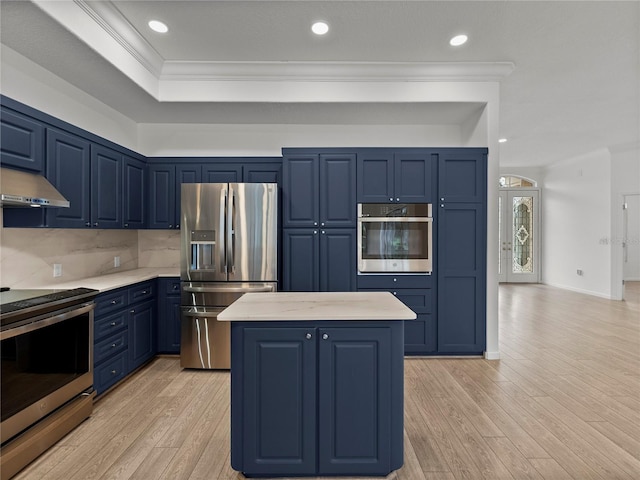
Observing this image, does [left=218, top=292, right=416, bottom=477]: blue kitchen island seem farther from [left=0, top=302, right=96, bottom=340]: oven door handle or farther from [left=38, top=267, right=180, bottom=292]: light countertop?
[left=38, top=267, right=180, bottom=292]: light countertop

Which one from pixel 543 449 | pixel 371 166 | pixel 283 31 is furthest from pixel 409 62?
pixel 543 449

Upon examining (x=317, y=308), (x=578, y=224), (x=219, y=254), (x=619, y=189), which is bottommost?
(x=317, y=308)

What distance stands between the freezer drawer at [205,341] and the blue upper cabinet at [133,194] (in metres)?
1.24

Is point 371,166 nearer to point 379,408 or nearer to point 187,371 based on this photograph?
point 379,408

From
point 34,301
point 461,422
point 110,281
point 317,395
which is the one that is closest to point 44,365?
point 34,301

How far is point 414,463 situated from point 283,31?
133 inches

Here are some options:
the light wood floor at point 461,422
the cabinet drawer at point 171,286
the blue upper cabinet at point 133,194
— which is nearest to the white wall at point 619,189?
the light wood floor at point 461,422

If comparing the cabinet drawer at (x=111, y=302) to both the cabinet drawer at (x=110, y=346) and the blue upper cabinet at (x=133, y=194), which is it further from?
the blue upper cabinet at (x=133, y=194)

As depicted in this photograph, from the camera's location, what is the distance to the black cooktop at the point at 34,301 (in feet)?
6.27

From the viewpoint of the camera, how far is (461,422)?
2.48m

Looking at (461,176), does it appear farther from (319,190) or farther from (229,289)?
(229,289)

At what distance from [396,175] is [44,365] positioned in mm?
3368

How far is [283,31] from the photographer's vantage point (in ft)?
9.57

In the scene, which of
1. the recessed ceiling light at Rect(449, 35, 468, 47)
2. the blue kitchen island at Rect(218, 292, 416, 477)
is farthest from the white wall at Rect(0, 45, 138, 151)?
the recessed ceiling light at Rect(449, 35, 468, 47)
